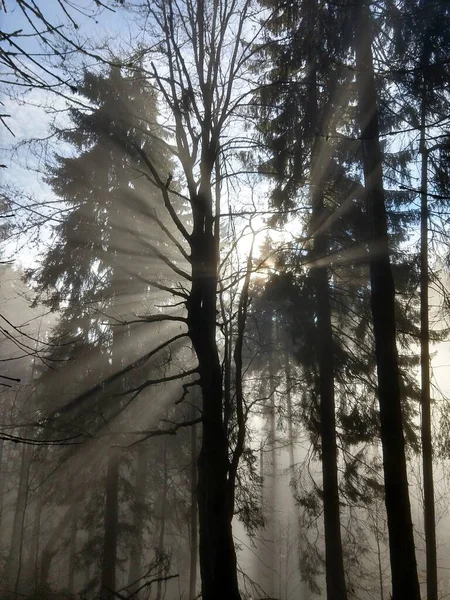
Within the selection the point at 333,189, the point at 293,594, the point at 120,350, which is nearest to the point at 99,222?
the point at 120,350

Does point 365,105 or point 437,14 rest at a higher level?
point 437,14

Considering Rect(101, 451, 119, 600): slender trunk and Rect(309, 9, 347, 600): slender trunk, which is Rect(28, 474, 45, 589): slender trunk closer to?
Rect(101, 451, 119, 600): slender trunk

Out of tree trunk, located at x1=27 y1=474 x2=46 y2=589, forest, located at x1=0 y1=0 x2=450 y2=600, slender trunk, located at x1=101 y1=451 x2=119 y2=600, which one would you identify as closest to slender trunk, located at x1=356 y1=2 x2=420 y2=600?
forest, located at x1=0 y1=0 x2=450 y2=600

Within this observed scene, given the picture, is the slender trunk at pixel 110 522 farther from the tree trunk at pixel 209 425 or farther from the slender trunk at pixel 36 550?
the tree trunk at pixel 209 425

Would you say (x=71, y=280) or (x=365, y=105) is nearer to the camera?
(x=365, y=105)

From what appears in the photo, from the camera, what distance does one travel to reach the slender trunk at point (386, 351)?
5465mm

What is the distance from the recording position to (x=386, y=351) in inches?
240

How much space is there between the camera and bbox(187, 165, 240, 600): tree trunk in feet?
13.5

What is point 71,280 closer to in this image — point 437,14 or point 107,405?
point 107,405

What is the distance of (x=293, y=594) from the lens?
71.2 ft

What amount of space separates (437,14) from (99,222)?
801cm

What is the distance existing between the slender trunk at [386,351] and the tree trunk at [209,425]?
2.43m

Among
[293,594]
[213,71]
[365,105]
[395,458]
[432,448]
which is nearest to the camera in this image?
[213,71]

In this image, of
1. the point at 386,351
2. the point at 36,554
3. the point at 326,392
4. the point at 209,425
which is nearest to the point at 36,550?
the point at 36,554
